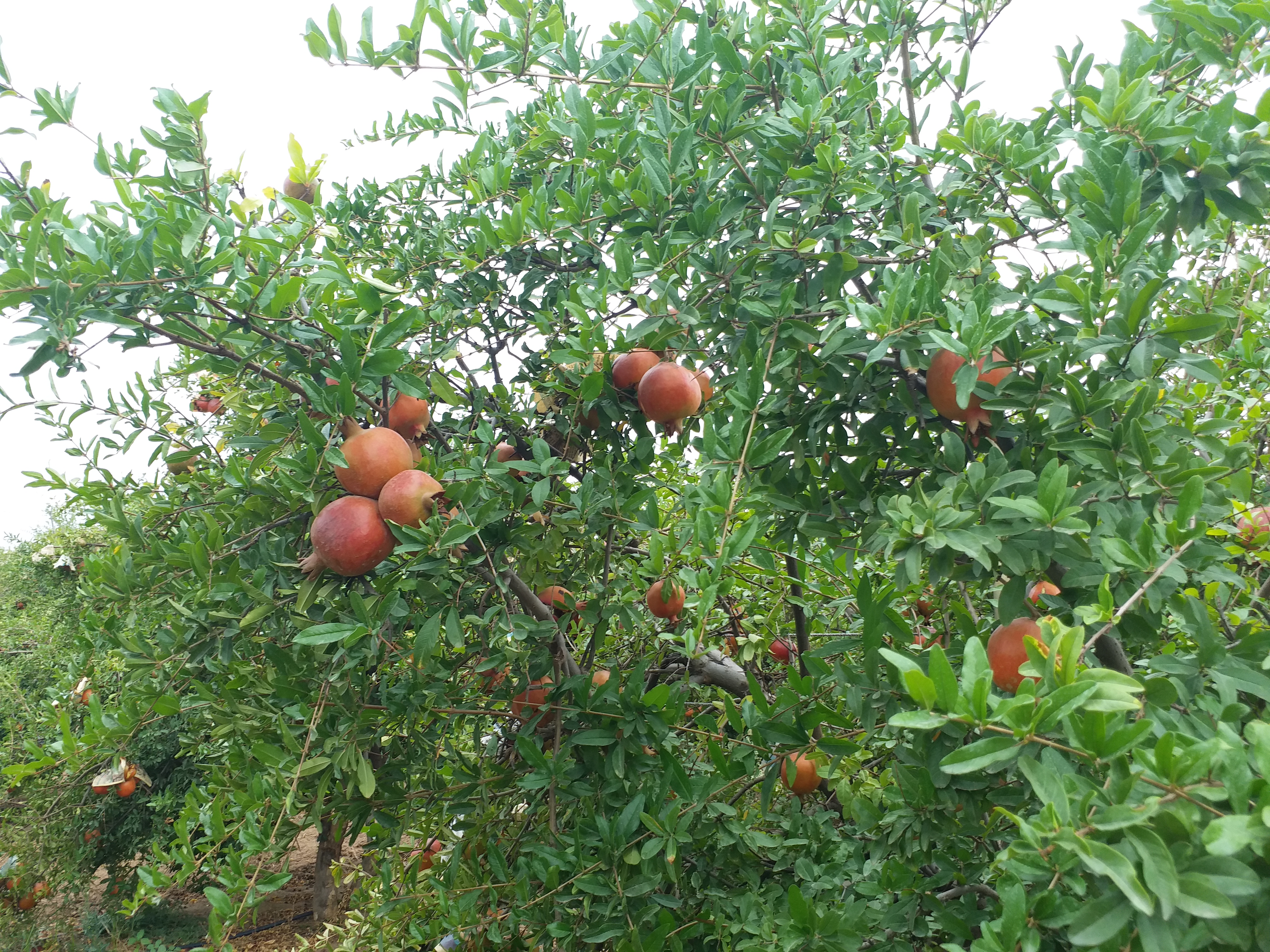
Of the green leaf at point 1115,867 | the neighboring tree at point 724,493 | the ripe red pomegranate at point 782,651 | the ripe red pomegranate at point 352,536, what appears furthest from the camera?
the ripe red pomegranate at point 782,651

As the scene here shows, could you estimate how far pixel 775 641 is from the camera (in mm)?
2436

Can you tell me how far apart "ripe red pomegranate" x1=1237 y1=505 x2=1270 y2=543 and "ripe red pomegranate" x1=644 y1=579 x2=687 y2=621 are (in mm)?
1075

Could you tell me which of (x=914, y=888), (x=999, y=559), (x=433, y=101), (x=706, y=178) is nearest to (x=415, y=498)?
(x=706, y=178)

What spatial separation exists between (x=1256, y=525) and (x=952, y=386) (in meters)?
0.93

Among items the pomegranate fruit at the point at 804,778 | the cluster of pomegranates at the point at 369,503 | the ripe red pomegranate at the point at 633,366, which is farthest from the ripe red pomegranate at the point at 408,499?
the pomegranate fruit at the point at 804,778

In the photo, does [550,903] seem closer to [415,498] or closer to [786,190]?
[415,498]

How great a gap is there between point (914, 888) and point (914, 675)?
719mm

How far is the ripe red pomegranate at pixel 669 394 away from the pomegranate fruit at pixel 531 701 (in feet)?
2.14

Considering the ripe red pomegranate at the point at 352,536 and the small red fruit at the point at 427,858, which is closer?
the ripe red pomegranate at the point at 352,536

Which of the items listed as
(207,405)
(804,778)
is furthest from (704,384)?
(207,405)

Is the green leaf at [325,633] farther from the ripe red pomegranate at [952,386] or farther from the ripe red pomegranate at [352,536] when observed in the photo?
the ripe red pomegranate at [952,386]

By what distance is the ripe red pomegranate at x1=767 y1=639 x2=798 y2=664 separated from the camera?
2504mm

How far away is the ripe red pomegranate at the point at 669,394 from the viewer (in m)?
1.61

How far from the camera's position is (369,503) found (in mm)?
1333
